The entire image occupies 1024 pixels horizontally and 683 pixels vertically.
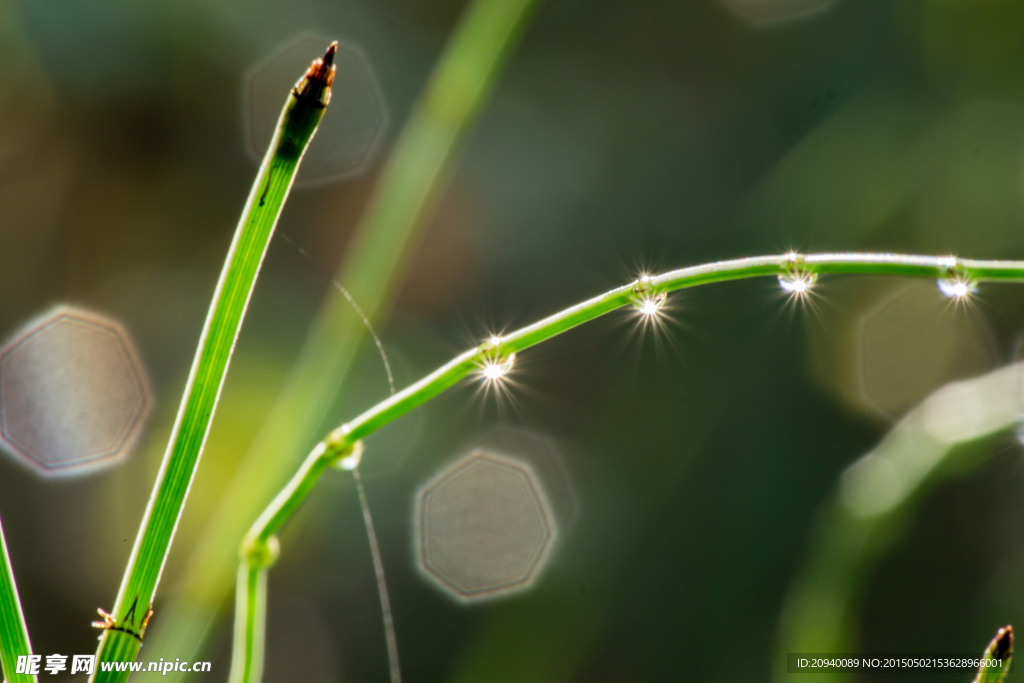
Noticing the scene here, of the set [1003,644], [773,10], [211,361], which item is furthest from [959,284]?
[773,10]

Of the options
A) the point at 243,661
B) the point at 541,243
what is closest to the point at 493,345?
the point at 243,661

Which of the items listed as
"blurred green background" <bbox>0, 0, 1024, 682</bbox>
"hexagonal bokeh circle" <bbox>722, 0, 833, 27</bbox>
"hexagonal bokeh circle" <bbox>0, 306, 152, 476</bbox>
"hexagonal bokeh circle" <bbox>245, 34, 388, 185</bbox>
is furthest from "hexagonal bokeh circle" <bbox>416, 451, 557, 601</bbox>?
"hexagonal bokeh circle" <bbox>722, 0, 833, 27</bbox>

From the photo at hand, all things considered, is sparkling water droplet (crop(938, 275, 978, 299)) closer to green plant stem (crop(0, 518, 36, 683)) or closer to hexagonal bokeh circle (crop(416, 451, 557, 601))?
green plant stem (crop(0, 518, 36, 683))

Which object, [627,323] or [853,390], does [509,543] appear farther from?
[853,390]

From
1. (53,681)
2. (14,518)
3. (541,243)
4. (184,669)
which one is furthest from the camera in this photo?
(541,243)

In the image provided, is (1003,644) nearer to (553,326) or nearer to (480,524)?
(553,326)

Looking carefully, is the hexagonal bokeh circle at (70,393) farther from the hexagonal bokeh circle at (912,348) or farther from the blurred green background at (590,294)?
the hexagonal bokeh circle at (912,348)
